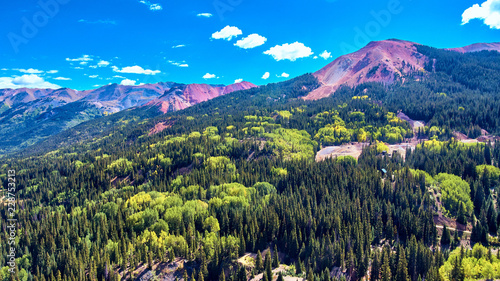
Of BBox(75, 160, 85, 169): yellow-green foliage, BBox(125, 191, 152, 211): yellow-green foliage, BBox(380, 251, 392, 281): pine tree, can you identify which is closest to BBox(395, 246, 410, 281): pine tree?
BBox(380, 251, 392, 281): pine tree

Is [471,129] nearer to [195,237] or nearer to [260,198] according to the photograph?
[260,198]

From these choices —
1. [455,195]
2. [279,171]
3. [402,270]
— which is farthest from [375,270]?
[279,171]

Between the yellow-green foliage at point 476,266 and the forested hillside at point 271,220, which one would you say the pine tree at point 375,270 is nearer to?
the forested hillside at point 271,220

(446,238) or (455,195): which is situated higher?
(455,195)

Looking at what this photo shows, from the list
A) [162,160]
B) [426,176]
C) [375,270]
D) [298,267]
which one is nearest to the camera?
[375,270]

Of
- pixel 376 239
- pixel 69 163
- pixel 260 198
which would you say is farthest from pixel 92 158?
pixel 376 239

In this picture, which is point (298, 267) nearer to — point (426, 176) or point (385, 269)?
point (385, 269)

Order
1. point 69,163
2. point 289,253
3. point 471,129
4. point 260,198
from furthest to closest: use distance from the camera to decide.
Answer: point 69,163, point 471,129, point 260,198, point 289,253
